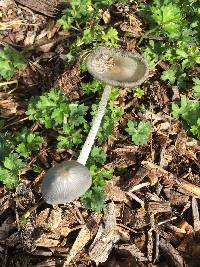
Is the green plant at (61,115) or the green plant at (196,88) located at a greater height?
the green plant at (196,88)

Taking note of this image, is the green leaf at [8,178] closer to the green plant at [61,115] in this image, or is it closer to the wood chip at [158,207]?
the green plant at [61,115]

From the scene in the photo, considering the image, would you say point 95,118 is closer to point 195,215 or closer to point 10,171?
point 10,171

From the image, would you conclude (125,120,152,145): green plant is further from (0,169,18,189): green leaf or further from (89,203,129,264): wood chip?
(0,169,18,189): green leaf

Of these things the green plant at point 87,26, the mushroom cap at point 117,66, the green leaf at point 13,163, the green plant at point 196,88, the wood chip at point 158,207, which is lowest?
the wood chip at point 158,207

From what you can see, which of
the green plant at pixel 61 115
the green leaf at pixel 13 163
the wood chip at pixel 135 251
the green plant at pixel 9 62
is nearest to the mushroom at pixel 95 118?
the green plant at pixel 61 115

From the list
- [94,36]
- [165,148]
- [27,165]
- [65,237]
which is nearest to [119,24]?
[94,36]

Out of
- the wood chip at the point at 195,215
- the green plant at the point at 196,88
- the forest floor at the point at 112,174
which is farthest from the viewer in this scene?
the green plant at the point at 196,88

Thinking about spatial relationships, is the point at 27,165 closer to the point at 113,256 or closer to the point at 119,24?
the point at 113,256
